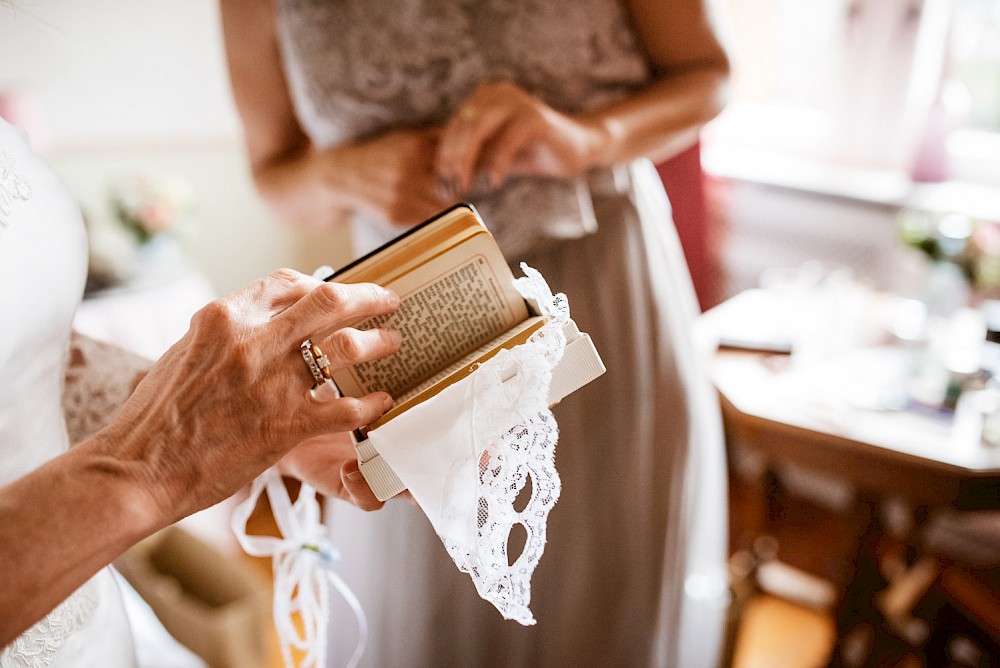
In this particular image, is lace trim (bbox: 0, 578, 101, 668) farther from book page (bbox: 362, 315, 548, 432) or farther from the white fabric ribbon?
book page (bbox: 362, 315, 548, 432)

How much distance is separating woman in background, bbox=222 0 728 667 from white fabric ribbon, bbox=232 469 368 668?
158mm

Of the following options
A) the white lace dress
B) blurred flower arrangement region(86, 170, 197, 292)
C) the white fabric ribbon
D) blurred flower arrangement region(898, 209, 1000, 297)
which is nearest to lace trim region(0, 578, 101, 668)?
the white lace dress

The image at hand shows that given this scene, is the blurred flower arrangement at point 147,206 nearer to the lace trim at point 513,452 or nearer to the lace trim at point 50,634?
the lace trim at point 50,634

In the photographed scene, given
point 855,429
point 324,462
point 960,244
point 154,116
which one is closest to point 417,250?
point 324,462

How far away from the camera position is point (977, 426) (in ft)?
4.06

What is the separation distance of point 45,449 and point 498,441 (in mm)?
288

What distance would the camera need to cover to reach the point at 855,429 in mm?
1242

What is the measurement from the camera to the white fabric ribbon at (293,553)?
0.58 meters

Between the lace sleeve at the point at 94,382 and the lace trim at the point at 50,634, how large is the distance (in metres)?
0.13

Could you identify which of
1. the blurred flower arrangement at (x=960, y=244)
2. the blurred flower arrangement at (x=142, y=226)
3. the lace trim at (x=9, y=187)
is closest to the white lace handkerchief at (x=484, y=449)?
the lace trim at (x=9, y=187)

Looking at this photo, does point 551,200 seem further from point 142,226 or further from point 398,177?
point 142,226

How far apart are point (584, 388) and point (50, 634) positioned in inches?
18.4

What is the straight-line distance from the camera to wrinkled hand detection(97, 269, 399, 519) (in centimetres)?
38

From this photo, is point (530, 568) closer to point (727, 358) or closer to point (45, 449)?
point (45, 449)
